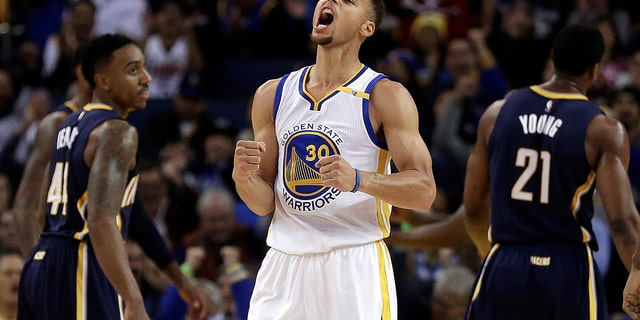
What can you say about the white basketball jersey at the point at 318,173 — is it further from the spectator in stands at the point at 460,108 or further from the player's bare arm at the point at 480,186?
the spectator in stands at the point at 460,108

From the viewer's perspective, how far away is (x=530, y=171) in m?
5.99

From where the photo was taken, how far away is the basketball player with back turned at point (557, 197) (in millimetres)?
5848

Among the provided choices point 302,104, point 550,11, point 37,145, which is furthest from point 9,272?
point 550,11

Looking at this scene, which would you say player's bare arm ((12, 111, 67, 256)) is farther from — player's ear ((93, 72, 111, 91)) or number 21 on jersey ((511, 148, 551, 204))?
number 21 on jersey ((511, 148, 551, 204))

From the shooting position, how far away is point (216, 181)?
11695 millimetres

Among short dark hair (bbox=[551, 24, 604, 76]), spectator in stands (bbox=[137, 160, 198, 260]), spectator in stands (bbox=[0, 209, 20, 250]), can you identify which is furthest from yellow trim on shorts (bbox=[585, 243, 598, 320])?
spectator in stands (bbox=[0, 209, 20, 250])

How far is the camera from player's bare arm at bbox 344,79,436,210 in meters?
4.83

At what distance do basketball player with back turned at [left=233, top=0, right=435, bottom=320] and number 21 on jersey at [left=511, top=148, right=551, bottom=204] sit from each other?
110 centimetres

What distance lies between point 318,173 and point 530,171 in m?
1.53

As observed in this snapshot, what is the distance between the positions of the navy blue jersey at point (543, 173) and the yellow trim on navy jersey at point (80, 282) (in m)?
2.41

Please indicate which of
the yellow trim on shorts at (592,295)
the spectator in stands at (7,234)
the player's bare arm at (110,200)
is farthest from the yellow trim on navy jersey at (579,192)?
the spectator in stands at (7,234)

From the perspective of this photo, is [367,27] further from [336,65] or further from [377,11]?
[336,65]

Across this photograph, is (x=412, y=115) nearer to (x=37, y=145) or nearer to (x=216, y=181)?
(x=37, y=145)

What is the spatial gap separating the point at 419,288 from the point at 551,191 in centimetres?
340
